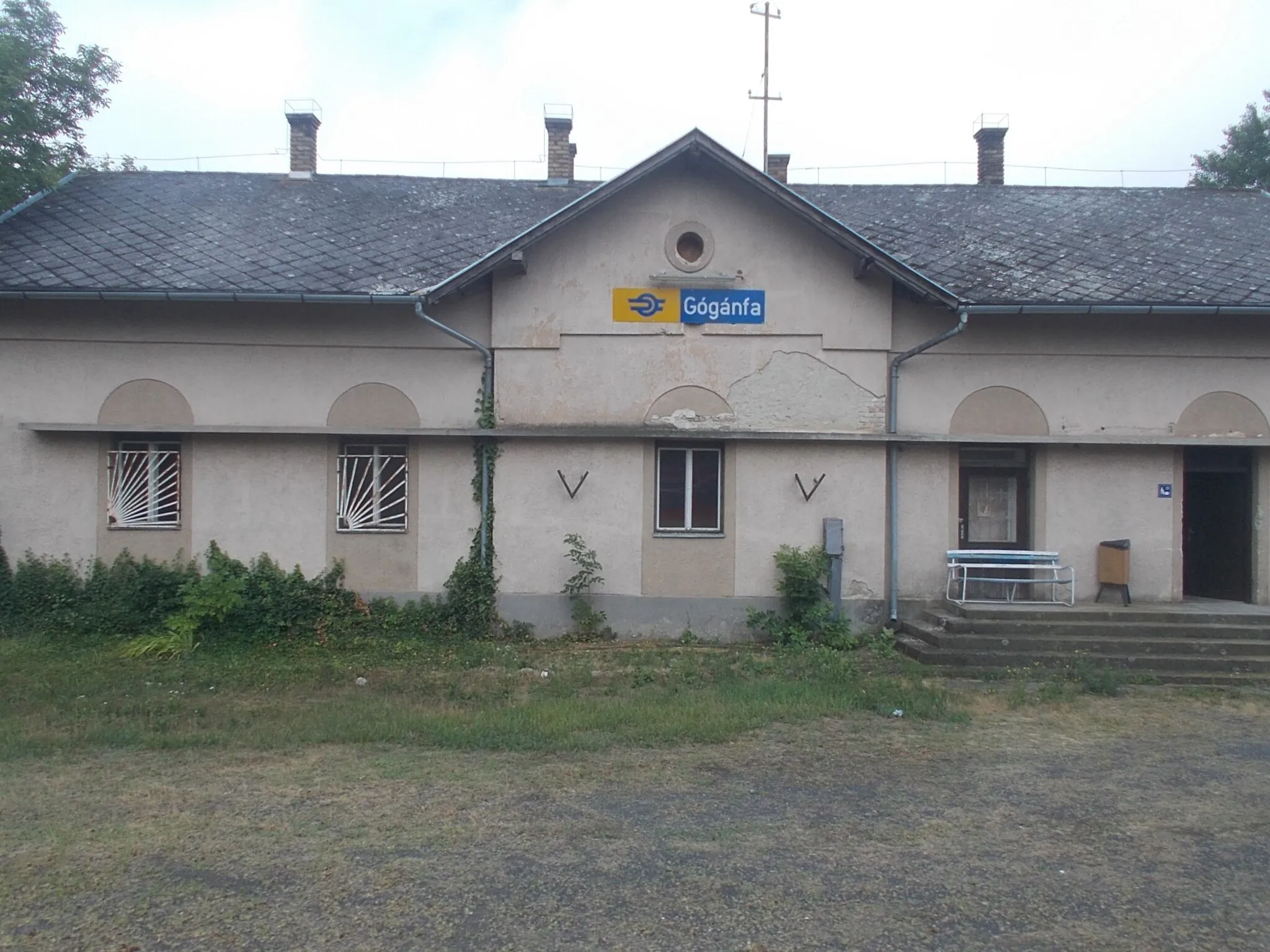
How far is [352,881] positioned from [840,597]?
27.2 feet

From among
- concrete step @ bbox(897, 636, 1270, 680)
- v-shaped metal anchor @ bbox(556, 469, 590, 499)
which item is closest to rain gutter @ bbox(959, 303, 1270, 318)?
concrete step @ bbox(897, 636, 1270, 680)

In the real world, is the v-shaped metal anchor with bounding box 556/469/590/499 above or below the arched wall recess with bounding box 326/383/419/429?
below

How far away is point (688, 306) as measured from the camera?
40.1 ft

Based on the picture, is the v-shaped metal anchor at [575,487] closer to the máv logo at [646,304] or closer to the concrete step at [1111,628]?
the máv logo at [646,304]

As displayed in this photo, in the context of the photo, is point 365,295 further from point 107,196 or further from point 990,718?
point 990,718

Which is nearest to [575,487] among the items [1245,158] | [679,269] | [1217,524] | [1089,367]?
[679,269]

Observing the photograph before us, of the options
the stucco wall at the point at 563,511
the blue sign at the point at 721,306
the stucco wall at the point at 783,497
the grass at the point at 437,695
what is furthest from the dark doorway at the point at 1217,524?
the stucco wall at the point at 563,511

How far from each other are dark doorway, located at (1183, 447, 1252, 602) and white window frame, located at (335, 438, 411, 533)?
32.9 ft

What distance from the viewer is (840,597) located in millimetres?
12281

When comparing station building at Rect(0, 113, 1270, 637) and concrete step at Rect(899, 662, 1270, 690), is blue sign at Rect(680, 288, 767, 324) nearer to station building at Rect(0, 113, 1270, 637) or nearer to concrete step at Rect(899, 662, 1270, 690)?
station building at Rect(0, 113, 1270, 637)

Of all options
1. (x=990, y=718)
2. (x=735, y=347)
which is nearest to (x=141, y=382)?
(x=735, y=347)

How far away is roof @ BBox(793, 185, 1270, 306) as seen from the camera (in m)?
12.2

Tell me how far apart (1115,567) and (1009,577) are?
48.7 inches

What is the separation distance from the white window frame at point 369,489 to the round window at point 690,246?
4.09m
